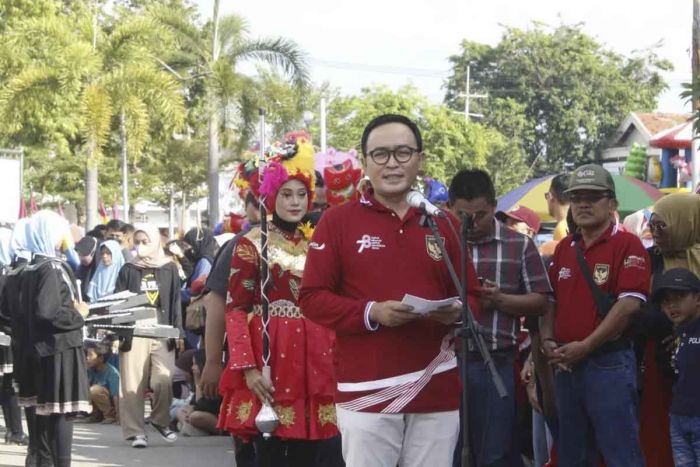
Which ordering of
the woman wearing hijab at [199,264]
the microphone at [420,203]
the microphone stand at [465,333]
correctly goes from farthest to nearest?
the woman wearing hijab at [199,264] → the microphone at [420,203] → the microphone stand at [465,333]

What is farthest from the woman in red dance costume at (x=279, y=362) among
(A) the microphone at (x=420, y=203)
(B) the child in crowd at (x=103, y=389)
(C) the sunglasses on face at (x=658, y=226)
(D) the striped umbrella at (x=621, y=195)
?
(D) the striped umbrella at (x=621, y=195)

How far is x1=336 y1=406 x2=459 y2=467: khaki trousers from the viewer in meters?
5.10

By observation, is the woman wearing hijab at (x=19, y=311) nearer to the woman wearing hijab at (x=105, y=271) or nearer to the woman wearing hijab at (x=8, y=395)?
the woman wearing hijab at (x=8, y=395)

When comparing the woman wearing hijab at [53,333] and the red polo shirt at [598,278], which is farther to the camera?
the woman wearing hijab at [53,333]

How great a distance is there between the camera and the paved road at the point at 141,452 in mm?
11562

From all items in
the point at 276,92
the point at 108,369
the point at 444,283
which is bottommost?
the point at 108,369

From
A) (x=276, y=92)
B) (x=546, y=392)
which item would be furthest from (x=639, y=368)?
(x=276, y=92)

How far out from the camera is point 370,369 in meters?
5.11

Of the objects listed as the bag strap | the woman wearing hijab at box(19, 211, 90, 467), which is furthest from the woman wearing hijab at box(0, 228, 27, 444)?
the bag strap

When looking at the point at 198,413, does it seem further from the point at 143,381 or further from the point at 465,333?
the point at 465,333

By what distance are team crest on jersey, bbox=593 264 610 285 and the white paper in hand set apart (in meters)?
1.98

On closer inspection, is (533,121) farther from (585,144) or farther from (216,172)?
(216,172)

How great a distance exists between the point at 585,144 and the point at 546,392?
64673 mm

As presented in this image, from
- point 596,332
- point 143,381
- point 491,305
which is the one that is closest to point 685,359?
point 596,332
